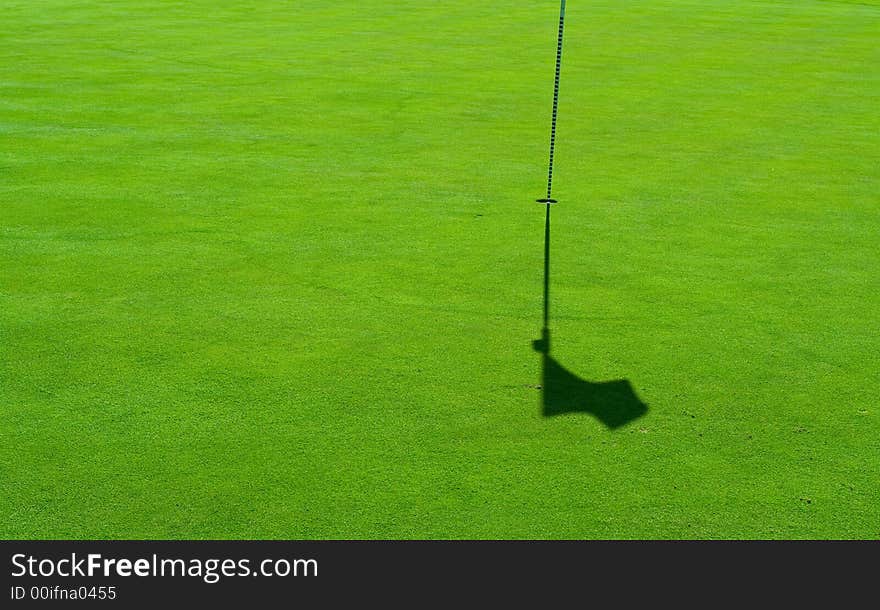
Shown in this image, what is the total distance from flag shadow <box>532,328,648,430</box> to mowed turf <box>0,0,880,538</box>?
7 cm

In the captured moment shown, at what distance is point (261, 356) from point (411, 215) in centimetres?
276

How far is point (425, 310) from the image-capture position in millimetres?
6215

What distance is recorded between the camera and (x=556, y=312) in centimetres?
622

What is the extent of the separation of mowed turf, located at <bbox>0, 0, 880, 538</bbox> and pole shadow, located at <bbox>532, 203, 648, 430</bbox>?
2.8 inches

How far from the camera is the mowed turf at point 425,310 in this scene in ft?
14.2

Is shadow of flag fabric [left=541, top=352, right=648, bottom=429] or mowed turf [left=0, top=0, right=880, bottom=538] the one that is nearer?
mowed turf [left=0, top=0, right=880, bottom=538]

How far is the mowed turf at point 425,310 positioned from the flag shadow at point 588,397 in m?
0.07

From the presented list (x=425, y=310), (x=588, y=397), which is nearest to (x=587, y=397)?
(x=588, y=397)

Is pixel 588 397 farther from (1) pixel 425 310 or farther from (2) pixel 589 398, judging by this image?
(1) pixel 425 310

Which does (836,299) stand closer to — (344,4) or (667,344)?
(667,344)

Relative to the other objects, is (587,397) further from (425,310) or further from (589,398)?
(425,310)

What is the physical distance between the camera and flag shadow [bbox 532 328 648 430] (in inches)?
197

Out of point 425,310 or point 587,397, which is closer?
point 587,397

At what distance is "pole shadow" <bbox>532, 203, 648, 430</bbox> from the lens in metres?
5.00
